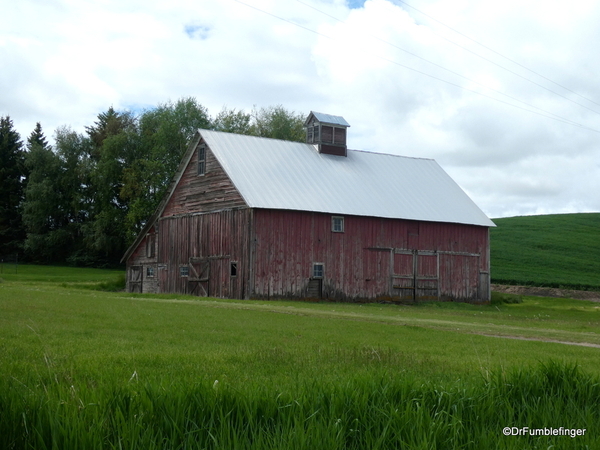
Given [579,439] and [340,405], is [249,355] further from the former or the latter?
[579,439]

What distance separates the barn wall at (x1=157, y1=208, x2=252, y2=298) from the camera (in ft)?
133

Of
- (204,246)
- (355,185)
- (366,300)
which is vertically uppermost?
(355,185)

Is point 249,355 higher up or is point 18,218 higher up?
point 18,218

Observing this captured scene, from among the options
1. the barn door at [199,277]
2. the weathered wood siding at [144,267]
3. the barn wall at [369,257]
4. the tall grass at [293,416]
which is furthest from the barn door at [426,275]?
the tall grass at [293,416]

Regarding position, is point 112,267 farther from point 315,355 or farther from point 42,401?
point 42,401

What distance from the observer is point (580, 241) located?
87.9 meters

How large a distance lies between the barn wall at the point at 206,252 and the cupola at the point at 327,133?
382 inches

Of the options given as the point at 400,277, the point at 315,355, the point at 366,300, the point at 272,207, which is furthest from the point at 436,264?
the point at 315,355

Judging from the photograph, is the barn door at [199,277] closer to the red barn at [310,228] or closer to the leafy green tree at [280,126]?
the red barn at [310,228]

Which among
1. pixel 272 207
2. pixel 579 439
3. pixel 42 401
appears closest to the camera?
pixel 42 401

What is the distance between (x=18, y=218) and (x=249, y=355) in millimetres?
79789

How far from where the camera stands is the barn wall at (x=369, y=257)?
40.7 m

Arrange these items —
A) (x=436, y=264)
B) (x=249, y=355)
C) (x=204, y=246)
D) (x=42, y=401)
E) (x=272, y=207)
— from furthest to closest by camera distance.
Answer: (x=436, y=264), (x=204, y=246), (x=272, y=207), (x=249, y=355), (x=42, y=401)

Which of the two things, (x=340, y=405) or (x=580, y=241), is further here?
(x=580, y=241)
